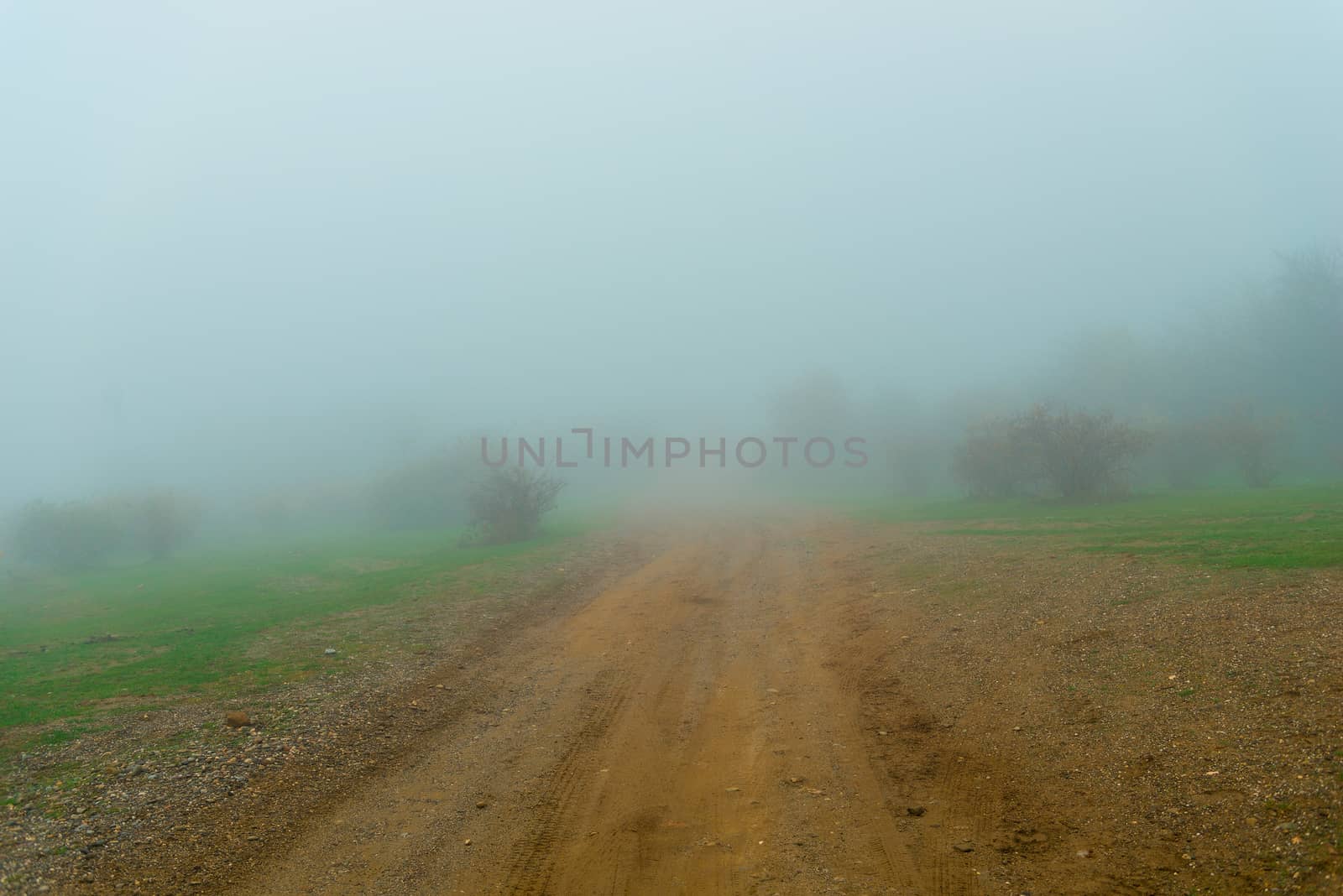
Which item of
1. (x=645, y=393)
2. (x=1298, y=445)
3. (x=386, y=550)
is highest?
(x=645, y=393)

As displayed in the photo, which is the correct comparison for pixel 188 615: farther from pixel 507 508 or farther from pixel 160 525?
pixel 160 525

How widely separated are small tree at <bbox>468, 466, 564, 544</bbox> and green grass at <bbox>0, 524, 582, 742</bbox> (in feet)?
4.01

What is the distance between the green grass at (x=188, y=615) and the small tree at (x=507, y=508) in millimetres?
1223

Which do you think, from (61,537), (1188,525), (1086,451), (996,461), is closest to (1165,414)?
(996,461)

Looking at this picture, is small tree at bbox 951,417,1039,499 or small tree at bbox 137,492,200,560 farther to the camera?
small tree at bbox 137,492,200,560

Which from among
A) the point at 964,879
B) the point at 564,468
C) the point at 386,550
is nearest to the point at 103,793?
the point at 964,879

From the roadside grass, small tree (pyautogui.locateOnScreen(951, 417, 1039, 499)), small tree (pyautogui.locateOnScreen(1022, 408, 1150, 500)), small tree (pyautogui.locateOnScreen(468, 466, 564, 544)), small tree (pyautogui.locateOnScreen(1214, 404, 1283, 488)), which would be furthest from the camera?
small tree (pyautogui.locateOnScreen(951, 417, 1039, 499))

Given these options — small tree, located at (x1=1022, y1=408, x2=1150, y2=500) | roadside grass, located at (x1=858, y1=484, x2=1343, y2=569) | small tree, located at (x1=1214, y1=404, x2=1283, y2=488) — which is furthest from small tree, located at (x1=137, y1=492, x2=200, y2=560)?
small tree, located at (x1=1214, y1=404, x2=1283, y2=488)

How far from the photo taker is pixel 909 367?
140m

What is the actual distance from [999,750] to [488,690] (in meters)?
7.03

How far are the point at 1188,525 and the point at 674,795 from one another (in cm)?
1762

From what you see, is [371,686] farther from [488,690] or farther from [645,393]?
[645,393]

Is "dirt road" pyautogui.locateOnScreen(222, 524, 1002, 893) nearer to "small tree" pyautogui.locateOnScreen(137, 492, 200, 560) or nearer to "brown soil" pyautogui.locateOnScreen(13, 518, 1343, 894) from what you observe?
"brown soil" pyautogui.locateOnScreen(13, 518, 1343, 894)

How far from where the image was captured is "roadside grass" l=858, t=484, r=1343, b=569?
43.8 ft
